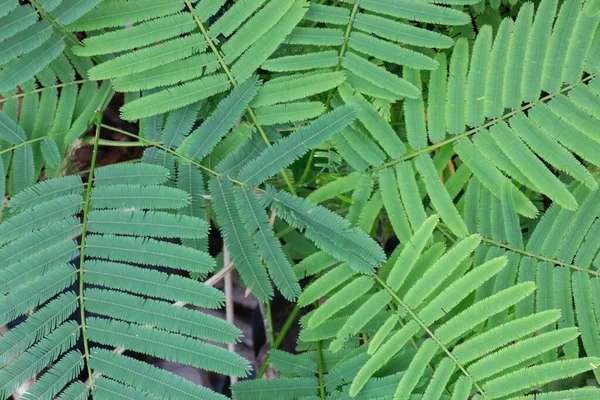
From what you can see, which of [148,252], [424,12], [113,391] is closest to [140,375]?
[113,391]

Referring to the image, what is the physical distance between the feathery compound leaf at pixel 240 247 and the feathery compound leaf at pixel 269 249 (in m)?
0.02

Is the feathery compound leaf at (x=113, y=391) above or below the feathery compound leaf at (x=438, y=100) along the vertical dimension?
below

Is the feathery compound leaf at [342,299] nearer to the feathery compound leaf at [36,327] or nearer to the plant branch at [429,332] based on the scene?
the plant branch at [429,332]

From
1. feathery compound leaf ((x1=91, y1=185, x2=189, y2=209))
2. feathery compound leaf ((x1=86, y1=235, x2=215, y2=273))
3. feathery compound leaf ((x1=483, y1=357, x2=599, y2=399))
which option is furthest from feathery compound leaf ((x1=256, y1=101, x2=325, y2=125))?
feathery compound leaf ((x1=483, y1=357, x2=599, y2=399))

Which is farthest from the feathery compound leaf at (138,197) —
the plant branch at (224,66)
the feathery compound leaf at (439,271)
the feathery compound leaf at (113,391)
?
the feathery compound leaf at (439,271)

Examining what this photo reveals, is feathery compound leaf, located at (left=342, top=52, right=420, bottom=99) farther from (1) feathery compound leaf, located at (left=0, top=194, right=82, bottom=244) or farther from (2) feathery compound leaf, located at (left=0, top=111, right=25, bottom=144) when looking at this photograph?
(2) feathery compound leaf, located at (left=0, top=111, right=25, bottom=144)

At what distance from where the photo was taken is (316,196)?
5.24 feet

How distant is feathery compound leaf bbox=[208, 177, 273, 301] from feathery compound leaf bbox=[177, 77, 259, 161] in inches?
5.8

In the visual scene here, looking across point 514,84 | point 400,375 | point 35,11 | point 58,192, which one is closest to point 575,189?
point 514,84

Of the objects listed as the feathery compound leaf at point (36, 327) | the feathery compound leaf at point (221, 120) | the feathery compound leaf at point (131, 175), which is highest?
the feathery compound leaf at point (221, 120)

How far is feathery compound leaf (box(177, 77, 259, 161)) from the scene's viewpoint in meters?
1.47

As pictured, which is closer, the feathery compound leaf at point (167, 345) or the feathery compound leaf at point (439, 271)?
the feathery compound leaf at point (167, 345)

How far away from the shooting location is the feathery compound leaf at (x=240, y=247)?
4.62 feet

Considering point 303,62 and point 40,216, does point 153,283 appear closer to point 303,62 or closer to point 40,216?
point 40,216
